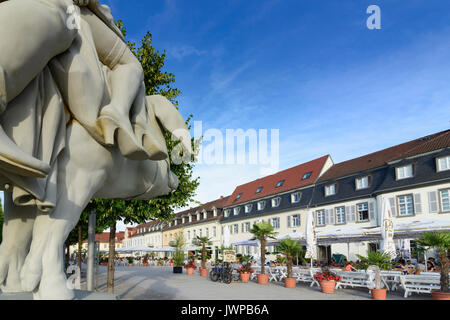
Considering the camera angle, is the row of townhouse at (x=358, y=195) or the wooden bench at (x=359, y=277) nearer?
the wooden bench at (x=359, y=277)

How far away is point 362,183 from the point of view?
3122 centimetres

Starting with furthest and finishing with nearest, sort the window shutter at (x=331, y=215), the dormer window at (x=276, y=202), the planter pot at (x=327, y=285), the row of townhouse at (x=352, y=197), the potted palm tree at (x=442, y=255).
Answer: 1. the dormer window at (x=276, y=202)
2. the window shutter at (x=331, y=215)
3. the row of townhouse at (x=352, y=197)
4. the planter pot at (x=327, y=285)
5. the potted palm tree at (x=442, y=255)

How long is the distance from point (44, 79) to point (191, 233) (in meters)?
57.5

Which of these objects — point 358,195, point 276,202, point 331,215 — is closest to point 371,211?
point 358,195

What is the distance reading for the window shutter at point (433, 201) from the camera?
25250 mm

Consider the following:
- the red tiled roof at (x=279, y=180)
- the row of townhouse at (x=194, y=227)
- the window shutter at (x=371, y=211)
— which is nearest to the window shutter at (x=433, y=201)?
the window shutter at (x=371, y=211)

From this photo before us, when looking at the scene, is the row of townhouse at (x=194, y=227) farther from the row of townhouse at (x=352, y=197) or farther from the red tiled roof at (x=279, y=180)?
the red tiled roof at (x=279, y=180)

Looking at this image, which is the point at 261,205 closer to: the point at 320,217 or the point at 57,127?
the point at 320,217

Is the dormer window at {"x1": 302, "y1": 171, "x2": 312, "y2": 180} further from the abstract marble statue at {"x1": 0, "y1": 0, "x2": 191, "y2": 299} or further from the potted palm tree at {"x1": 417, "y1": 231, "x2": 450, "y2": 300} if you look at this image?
the abstract marble statue at {"x1": 0, "y1": 0, "x2": 191, "y2": 299}

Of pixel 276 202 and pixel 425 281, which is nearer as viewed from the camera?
pixel 425 281

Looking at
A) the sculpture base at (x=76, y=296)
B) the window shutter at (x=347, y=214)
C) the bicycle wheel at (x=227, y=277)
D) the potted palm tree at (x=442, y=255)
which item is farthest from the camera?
the window shutter at (x=347, y=214)

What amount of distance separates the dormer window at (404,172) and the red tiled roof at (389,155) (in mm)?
796

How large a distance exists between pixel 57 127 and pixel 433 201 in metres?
27.4

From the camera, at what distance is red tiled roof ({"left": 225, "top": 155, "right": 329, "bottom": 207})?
3931 centimetres
